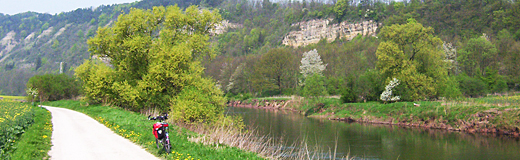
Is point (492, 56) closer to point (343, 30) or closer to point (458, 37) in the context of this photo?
point (458, 37)

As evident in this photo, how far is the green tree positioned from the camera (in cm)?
4125

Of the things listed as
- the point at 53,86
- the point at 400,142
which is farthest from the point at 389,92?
the point at 53,86

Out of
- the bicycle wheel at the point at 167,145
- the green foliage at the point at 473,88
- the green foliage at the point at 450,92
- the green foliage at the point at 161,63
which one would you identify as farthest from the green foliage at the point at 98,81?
the green foliage at the point at 473,88

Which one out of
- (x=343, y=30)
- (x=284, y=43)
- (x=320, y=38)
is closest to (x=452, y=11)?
(x=343, y=30)

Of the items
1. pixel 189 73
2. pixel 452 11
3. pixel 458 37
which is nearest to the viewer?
pixel 189 73

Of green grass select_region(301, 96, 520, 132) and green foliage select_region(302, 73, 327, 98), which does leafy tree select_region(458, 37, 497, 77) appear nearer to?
green grass select_region(301, 96, 520, 132)

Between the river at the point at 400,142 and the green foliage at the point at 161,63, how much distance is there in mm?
2875

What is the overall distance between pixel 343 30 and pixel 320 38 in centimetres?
1001

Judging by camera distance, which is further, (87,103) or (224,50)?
(224,50)

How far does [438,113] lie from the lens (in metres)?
34.2

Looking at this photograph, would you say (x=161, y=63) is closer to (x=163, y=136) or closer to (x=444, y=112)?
(x=163, y=136)

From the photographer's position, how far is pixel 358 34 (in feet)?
408

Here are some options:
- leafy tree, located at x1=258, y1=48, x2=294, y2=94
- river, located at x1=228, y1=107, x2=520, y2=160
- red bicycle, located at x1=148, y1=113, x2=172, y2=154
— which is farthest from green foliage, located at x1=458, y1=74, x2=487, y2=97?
red bicycle, located at x1=148, y1=113, x2=172, y2=154

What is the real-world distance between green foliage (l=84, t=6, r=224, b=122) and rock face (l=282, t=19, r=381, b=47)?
336 ft
